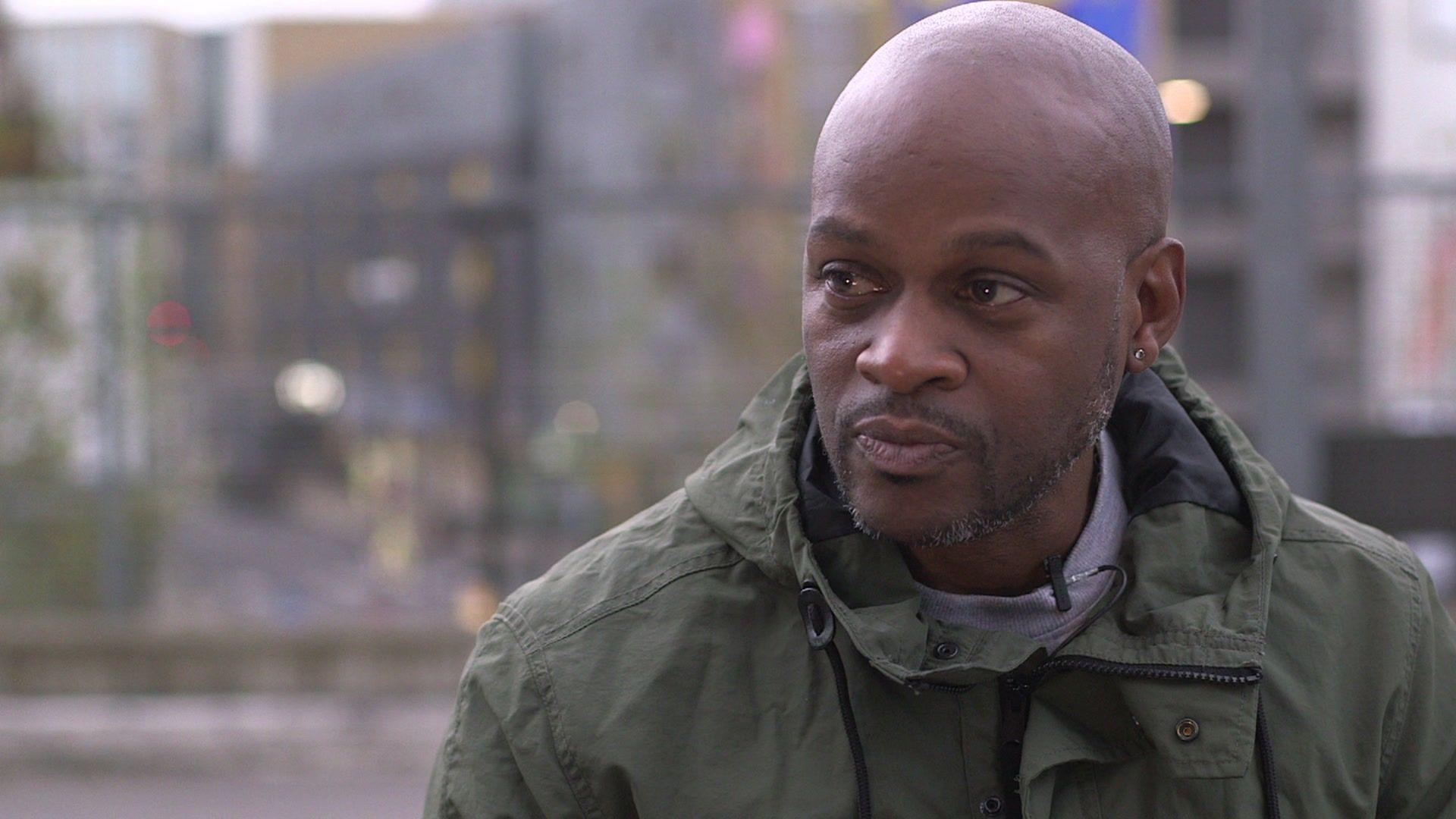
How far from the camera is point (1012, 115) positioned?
1.65 meters

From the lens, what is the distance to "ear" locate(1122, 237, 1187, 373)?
1815 millimetres

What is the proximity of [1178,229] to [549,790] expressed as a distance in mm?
5150

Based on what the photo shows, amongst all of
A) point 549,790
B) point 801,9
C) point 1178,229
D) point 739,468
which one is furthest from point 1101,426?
point 801,9

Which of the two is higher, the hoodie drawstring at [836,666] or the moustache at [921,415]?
the moustache at [921,415]

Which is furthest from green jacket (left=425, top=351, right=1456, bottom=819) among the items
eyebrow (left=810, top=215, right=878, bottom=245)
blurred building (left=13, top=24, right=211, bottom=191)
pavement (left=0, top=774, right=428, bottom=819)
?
blurred building (left=13, top=24, right=211, bottom=191)

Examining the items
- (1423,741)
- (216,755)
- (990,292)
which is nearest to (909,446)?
(990,292)

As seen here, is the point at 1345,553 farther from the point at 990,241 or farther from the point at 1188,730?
the point at 990,241

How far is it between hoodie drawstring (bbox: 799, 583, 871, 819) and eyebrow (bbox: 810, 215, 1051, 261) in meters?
0.33

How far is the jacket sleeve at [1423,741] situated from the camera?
5.83 ft

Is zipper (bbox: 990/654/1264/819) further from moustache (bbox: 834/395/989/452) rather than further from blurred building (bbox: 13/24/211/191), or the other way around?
blurred building (bbox: 13/24/211/191)

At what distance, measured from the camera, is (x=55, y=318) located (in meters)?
7.14

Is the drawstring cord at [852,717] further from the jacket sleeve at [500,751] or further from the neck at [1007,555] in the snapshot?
the jacket sleeve at [500,751]

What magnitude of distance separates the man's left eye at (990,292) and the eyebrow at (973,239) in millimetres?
37

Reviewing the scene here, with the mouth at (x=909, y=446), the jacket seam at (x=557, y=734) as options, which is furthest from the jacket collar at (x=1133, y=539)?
the jacket seam at (x=557, y=734)
